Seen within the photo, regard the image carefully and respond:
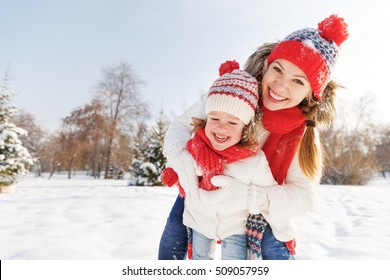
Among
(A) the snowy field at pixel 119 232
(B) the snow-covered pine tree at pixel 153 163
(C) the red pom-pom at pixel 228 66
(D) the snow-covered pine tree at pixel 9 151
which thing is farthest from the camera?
(B) the snow-covered pine tree at pixel 153 163

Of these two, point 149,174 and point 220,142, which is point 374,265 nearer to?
point 220,142

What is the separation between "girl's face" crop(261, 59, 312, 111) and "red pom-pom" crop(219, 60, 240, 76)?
0.30 metres

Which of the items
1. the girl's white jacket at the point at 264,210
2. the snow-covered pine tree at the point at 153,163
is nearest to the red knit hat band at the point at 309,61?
the girl's white jacket at the point at 264,210

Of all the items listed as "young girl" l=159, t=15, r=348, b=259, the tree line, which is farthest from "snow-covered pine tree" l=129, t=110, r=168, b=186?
"young girl" l=159, t=15, r=348, b=259

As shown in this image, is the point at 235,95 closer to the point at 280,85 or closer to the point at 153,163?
the point at 280,85

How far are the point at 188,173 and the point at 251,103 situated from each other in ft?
1.91

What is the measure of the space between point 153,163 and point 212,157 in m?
12.0

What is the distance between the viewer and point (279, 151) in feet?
6.03

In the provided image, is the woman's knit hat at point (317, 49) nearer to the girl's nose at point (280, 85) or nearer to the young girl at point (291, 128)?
the young girl at point (291, 128)

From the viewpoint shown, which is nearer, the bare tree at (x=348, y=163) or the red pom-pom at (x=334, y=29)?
the red pom-pom at (x=334, y=29)

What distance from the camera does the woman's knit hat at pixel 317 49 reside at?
180 centimetres

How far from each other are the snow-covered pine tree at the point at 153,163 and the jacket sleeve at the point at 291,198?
11.5m

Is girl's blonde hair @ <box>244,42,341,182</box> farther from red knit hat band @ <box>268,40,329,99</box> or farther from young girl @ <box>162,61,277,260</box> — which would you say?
young girl @ <box>162,61,277,260</box>

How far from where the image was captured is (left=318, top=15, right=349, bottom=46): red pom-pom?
1897mm
